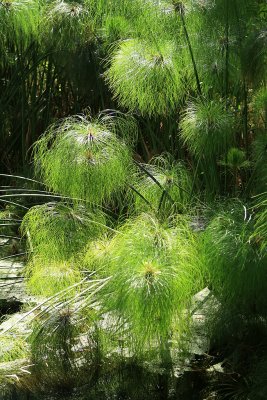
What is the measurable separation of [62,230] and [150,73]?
0.95 m

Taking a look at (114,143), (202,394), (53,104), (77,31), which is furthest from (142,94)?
(53,104)

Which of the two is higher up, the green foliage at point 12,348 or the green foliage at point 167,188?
the green foliage at point 167,188

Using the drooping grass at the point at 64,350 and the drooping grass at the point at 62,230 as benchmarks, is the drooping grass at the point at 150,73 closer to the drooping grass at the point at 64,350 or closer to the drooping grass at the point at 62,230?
the drooping grass at the point at 62,230

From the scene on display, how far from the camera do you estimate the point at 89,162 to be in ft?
13.9

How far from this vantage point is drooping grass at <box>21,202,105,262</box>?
443 centimetres

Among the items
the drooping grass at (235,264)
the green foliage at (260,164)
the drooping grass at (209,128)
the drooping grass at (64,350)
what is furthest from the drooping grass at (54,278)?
the green foliage at (260,164)

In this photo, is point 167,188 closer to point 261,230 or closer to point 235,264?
point 235,264

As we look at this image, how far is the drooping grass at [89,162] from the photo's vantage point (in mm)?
4230

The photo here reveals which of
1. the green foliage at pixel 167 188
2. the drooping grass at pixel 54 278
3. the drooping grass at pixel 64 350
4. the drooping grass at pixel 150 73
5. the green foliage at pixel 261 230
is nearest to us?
the green foliage at pixel 261 230

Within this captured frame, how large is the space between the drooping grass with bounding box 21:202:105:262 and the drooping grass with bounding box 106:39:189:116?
0.71 m

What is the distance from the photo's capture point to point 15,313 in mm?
5039

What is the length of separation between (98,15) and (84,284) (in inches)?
69.4

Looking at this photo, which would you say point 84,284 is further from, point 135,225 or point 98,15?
point 98,15

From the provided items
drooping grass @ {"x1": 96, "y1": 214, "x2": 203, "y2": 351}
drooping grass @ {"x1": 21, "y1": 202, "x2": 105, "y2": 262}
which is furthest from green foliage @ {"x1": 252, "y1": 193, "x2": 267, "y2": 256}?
drooping grass @ {"x1": 21, "y1": 202, "x2": 105, "y2": 262}
